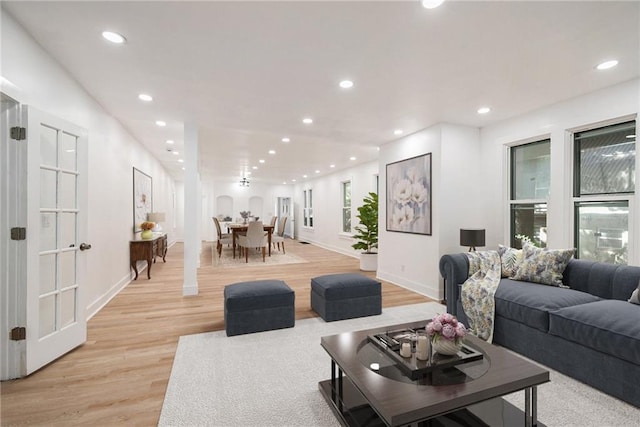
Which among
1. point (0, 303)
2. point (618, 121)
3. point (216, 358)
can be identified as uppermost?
point (618, 121)

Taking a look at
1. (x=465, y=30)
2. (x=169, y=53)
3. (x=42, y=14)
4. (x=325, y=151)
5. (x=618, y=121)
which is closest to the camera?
(x=42, y=14)

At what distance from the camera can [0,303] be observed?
2.18 meters

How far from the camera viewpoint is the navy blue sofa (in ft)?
6.47

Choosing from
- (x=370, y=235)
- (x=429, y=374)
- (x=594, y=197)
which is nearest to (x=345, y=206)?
(x=370, y=235)

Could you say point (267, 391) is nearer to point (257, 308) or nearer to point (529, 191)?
point (257, 308)

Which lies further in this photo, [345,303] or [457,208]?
[457,208]

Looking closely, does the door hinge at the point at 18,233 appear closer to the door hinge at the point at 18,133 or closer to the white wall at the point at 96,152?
the door hinge at the point at 18,133

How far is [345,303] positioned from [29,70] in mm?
3532

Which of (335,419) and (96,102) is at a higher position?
(96,102)

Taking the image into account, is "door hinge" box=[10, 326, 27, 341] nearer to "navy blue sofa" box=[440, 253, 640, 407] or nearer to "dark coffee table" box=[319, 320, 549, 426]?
"dark coffee table" box=[319, 320, 549, 426]

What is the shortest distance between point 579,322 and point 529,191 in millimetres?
2343

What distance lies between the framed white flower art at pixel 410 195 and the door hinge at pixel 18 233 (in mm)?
4431

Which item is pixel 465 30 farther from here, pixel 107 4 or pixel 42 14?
pixel 42 14

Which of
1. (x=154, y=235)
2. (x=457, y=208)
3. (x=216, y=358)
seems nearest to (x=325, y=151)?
(x=457, y=208)
